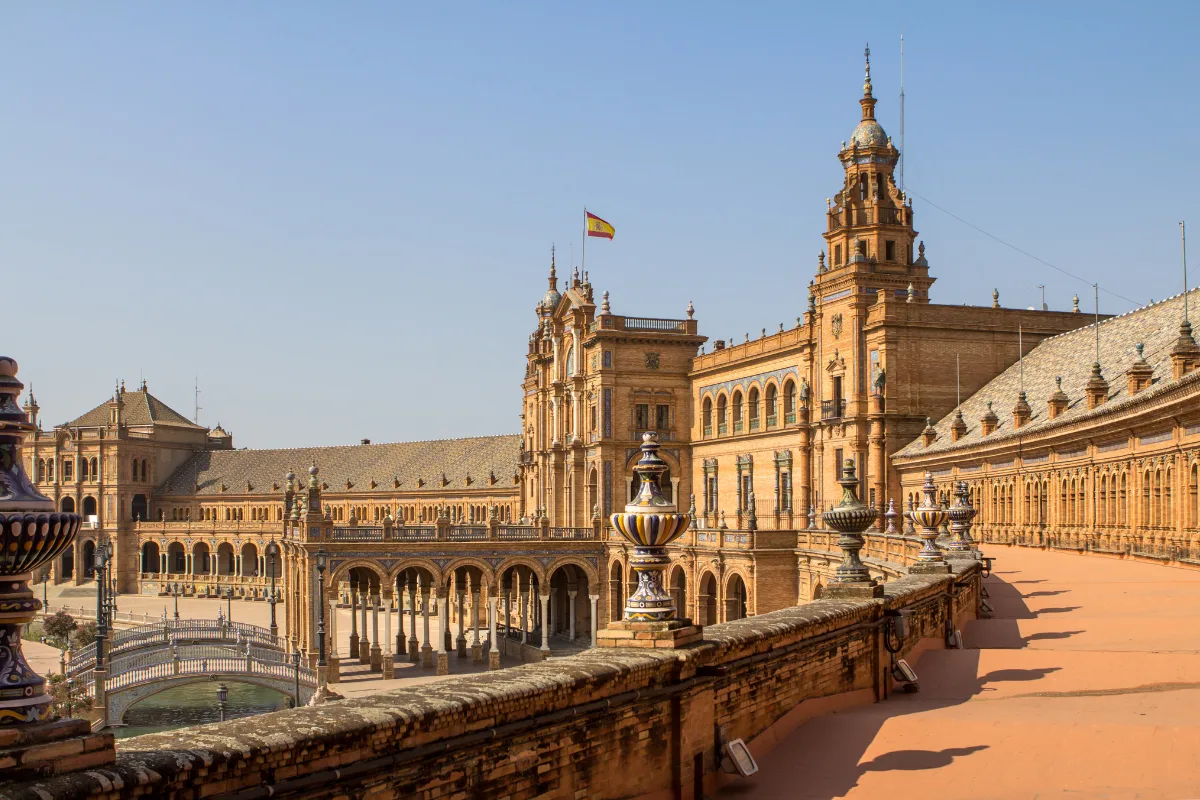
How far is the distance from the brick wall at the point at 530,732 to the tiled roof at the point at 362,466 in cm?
8878

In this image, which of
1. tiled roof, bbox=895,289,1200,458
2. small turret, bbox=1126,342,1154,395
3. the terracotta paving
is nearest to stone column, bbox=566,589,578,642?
tiled roof, bbox=895,289,1200,458

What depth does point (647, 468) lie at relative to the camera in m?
11.0

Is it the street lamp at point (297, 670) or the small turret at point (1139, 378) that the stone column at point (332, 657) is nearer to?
the street lamp at point (297, 670)

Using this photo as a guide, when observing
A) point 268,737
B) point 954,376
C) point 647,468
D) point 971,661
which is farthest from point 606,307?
point 268,737

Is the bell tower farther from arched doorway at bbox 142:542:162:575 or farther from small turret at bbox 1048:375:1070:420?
arched doorway at bbox 142:542:162:575

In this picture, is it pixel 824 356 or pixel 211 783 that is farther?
pixel 824 356

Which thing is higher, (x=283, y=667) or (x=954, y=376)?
(x=954, y=376)

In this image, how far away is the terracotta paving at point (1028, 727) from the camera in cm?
1008

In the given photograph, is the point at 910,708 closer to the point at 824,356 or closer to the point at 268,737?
the point at 268,737

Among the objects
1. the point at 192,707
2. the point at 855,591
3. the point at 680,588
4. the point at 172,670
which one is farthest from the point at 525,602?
the point at 855,591

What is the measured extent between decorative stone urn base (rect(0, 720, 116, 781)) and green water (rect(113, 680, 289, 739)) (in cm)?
4200

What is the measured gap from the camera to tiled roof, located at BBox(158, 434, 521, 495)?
105 m

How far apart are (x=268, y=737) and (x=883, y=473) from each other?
4894cm

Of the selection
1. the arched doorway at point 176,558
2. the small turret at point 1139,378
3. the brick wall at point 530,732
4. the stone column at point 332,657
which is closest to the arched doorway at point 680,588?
the stone column at point 332,657
